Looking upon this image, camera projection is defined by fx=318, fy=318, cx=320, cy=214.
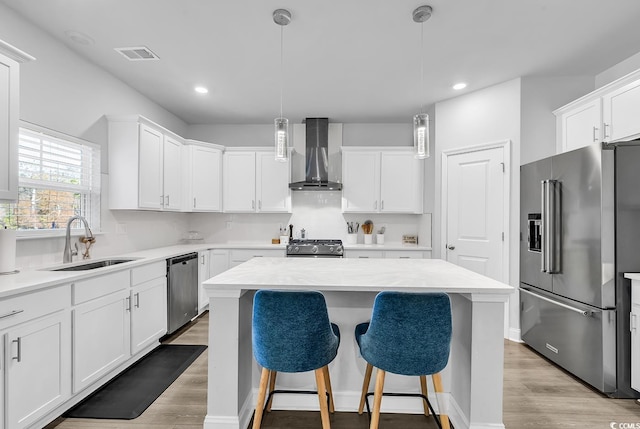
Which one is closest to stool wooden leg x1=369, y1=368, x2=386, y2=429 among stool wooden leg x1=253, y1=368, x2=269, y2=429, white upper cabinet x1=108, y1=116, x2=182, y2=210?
stool wooden leg x1=253, y1=368, x2=269, y2=429

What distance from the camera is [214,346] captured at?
185 centimetres

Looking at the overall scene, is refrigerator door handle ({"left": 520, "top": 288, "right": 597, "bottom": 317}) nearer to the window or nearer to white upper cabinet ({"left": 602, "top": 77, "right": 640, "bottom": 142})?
white upper cabinet ({"left": 602, "top": 77, "right": 640, "bottom": 142})

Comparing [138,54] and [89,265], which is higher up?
[138,54]

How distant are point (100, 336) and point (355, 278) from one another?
194cm

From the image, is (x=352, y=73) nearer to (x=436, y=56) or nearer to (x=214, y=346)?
(x=436, y=56)

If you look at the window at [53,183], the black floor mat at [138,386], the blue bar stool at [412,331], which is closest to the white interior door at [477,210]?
the blue bar stool at [412,331]

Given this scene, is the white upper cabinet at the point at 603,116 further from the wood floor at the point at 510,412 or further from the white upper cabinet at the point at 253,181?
the white upper cabinet at the point at 253,181

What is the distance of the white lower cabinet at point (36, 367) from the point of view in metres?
1.67

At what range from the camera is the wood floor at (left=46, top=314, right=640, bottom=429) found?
200 centimetres

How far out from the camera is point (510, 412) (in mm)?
2158

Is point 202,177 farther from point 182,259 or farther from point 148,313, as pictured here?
point 148,313

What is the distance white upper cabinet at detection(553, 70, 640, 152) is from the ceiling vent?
13.4ft

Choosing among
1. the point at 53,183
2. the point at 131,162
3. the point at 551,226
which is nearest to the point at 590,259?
the point at 551,226

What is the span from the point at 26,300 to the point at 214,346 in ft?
3.42
